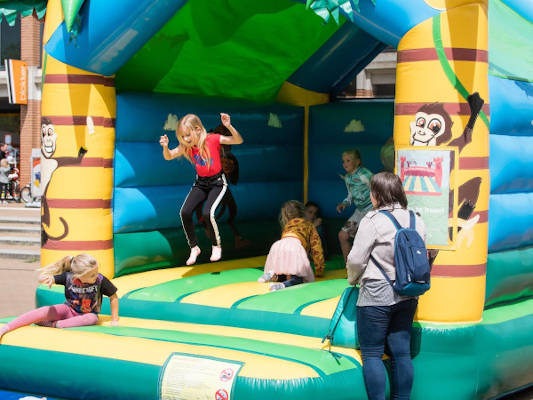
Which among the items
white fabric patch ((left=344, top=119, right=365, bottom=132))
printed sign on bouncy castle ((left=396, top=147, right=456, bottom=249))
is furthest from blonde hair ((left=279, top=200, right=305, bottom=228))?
printed sign on bouncy castle ((left=396, top=147, right=456, bottom=249))

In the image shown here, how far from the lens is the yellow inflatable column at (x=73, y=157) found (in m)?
5.25

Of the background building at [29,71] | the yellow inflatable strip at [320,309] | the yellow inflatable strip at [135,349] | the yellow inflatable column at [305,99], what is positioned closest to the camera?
the yellow inflatable strip at [135,349]

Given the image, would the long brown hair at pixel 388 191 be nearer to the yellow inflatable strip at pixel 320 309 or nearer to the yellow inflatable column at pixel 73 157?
the yellow inflatable strip at pixel 320 309

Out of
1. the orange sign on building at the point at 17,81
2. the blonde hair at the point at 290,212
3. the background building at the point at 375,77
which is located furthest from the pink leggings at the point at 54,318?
the orange sign on building at the point at 17,81

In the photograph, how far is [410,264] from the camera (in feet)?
12.5

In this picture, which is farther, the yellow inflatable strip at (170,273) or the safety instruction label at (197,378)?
the yellow inflatable strip at (170,273)

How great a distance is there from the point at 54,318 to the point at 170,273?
3.92 feet

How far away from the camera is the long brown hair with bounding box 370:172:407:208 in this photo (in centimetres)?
397

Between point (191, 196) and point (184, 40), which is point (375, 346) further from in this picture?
point (184, 40)

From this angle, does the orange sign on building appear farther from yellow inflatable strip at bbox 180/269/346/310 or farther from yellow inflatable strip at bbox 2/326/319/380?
yellow inflatable strip at bbox 2/326/319/380

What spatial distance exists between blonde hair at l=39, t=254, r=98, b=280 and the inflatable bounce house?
0.35 meters

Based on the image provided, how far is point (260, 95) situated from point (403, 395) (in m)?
3.55

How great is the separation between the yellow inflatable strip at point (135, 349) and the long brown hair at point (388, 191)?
2.95ft

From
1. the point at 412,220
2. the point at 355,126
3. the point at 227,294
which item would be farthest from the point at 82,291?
the point at 355,126
